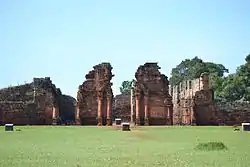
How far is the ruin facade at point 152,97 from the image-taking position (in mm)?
40781

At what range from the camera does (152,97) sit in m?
41.6

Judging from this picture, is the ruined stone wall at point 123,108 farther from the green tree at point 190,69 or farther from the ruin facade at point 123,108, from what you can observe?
the green tree at point 190,69

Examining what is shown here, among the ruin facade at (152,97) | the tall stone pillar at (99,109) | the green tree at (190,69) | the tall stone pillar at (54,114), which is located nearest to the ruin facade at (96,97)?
the tall stone pillar at (99,109)

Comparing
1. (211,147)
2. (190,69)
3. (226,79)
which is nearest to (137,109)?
(211,147)

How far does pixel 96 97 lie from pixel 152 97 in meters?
5.33

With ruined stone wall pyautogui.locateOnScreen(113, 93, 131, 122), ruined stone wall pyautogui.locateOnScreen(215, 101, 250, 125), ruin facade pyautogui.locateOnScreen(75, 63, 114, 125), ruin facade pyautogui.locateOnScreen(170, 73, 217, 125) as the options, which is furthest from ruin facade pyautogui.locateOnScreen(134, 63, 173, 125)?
ruined stone wall pyautogui.locateOnScreen(215, 101, 250, 125)

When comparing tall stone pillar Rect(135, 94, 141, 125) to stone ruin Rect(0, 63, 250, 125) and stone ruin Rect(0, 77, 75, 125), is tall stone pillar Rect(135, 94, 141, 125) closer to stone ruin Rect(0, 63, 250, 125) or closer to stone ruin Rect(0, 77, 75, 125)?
stone ruin Rect(0, 63, 250, 125)

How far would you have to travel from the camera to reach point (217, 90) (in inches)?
2835

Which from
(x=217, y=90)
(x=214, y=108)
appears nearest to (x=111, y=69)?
(x=214, y=108)

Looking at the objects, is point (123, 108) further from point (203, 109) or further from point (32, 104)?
point (32, 104)

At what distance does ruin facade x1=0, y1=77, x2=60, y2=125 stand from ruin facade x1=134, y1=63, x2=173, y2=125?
784 centimetres

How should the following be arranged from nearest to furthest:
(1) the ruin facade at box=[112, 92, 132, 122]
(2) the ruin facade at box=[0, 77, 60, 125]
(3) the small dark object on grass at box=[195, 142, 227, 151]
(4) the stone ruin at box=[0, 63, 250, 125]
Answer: (3) the small dark object on grass at box=[195, 142, 227, 151] < (2) the ruin facade at box=[0, 77, 60, 125] < (4) the stone ruin at box=[0, 63, 250, 125] < (1) the ruin facade at box=[112, 92, 132, 122]

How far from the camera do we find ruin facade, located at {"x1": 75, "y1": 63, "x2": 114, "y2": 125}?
40.4 m

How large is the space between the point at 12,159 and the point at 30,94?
29.6m
